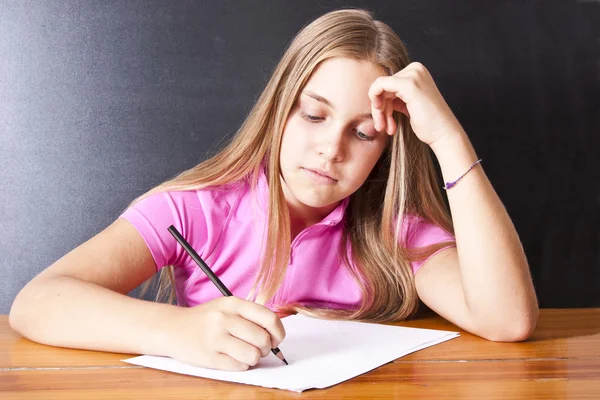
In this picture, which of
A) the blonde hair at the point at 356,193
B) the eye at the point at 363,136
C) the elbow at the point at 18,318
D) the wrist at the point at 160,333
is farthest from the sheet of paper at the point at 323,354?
the eye at the point at 363,136

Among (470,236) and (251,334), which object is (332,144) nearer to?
(470,236)

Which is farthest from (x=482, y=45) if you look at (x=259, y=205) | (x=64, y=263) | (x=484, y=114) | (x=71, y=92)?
(x=64, y=263)

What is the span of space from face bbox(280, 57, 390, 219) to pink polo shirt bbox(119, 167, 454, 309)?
0.13m

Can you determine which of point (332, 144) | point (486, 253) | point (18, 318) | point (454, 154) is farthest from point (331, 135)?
point (18, 318)

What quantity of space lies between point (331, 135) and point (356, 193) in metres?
0.31

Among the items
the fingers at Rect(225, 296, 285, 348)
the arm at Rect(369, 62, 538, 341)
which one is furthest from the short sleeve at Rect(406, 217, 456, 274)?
the fingers at Rect(225, 296, 285, 348)

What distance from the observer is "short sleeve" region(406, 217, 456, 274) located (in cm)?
148

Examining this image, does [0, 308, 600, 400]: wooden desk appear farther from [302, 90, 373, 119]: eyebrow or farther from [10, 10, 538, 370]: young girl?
[302, 90, 373, 119]: eyebrow

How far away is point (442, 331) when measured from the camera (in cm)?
122

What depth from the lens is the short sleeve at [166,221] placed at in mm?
1329

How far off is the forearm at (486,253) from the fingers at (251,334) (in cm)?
40

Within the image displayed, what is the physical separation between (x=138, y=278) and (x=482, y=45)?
947mm

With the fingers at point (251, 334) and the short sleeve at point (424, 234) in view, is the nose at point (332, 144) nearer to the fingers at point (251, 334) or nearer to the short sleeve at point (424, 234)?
the short sleeve at point (424, 234)

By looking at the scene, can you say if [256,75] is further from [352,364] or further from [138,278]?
[352,364]
